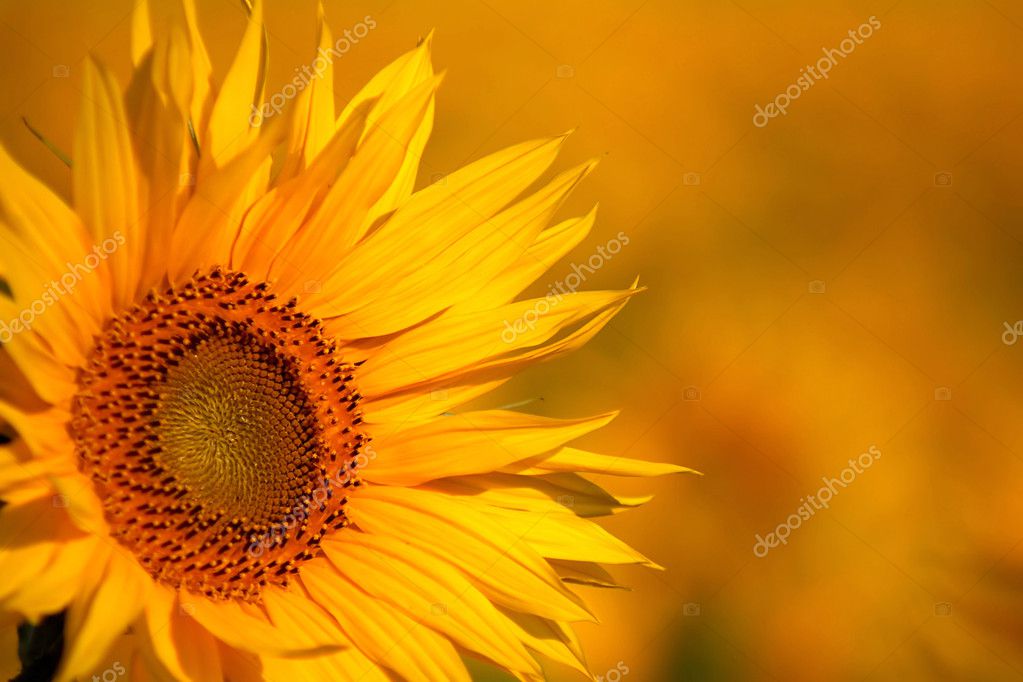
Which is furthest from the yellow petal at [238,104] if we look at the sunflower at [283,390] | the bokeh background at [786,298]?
the bokeh background at [786,298]

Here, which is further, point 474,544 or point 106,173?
point 474,544

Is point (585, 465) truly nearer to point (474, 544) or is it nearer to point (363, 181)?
point (474, 544)

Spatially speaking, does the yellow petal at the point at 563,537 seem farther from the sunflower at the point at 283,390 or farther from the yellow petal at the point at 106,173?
the yellow petal at the point at 106,173

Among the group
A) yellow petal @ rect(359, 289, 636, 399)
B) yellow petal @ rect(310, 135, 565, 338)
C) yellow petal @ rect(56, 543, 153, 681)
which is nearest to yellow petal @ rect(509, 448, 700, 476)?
yellow petal @ rect(359, 289, 636, 399)

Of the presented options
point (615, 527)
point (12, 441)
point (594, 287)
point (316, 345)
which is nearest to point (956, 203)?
point (594, 287)

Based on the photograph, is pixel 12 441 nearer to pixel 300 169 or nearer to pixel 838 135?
pixel 300 169

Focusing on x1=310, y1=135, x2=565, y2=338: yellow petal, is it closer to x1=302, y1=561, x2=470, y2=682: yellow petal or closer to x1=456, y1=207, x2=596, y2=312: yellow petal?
x1=456, y1=207, x2=596, y2=312: yellow petal

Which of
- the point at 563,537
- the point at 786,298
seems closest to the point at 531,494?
the point at 563,537

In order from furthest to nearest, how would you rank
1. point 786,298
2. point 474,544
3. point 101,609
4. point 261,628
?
point 786,298
point 474,544
point 261,628
point 101,609
